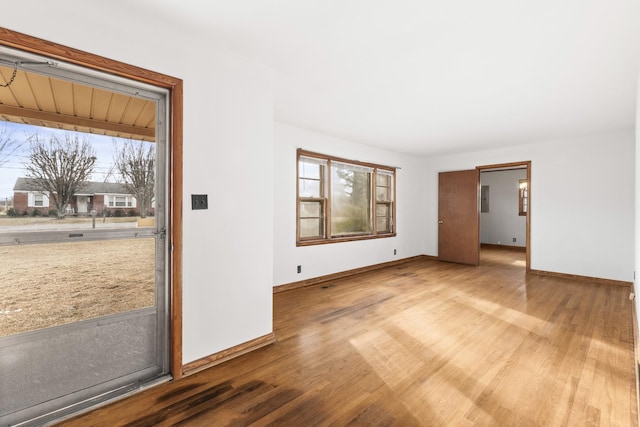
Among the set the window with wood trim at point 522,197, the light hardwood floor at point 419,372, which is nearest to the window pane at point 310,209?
the light hardwood floor at point 419,372

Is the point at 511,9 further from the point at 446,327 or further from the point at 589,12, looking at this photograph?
the point at 446,327

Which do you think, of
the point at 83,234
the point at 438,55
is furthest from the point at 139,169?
the point at 438,55

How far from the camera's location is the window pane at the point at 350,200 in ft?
17.3

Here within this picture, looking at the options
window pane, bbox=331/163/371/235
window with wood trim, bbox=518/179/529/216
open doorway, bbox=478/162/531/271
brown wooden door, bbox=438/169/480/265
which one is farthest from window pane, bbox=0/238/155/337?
window with wood trim, bbox=518/179/529/216

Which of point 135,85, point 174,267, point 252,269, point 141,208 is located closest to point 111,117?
point 135,85

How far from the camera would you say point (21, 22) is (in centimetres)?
155

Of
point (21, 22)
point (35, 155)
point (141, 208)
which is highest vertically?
point (21, 22)

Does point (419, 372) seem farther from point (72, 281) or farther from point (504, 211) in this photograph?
point (504, 211)

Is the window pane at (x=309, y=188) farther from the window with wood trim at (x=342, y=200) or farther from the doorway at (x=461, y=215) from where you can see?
the doorway at (x=461, y=215)

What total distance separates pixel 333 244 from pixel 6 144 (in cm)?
405

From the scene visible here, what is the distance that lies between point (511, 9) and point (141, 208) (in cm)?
274

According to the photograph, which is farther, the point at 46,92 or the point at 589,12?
the point at 589,12

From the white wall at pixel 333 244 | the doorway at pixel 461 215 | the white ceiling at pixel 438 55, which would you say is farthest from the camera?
the doorway at pixel 461 215

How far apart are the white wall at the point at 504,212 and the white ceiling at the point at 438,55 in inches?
199
